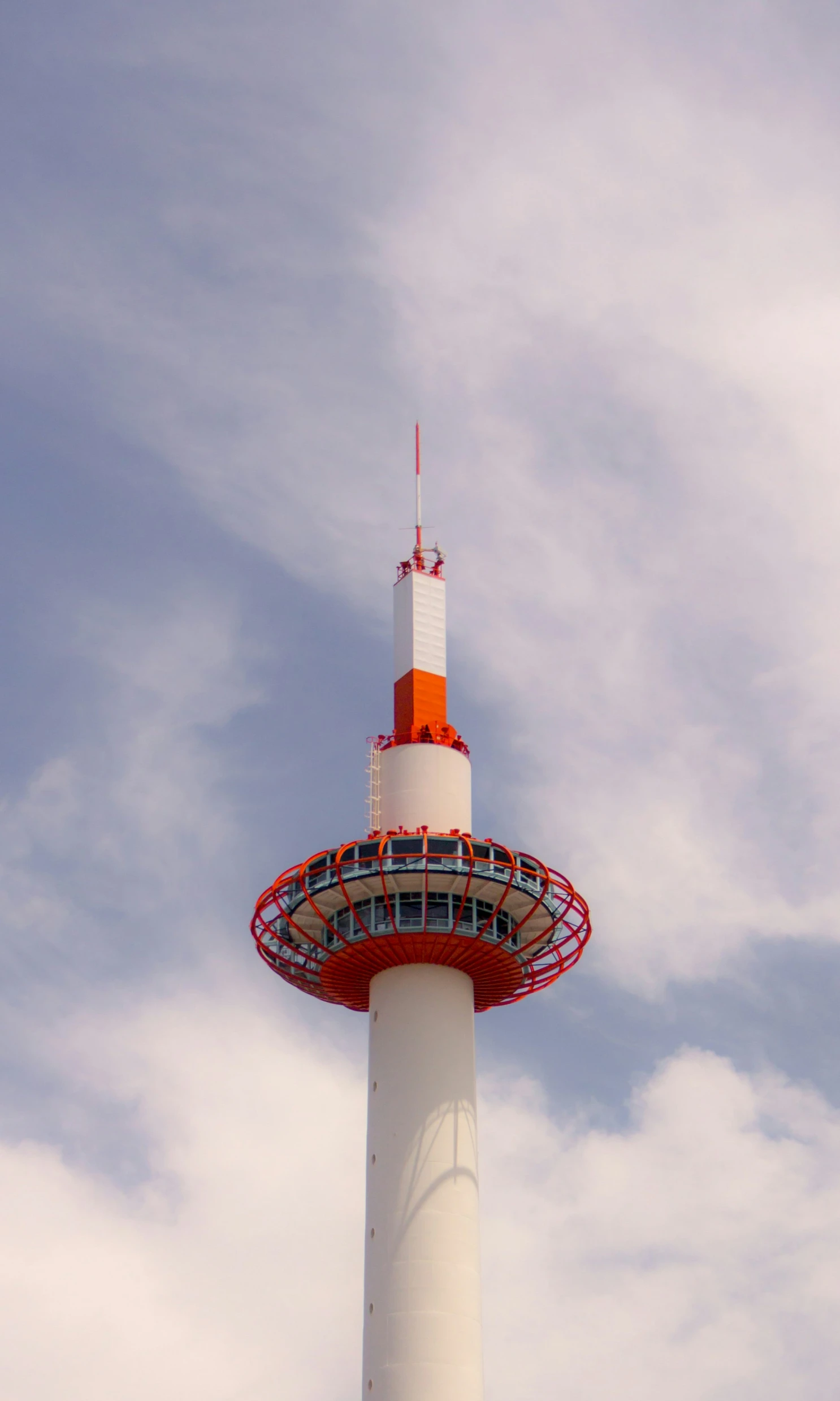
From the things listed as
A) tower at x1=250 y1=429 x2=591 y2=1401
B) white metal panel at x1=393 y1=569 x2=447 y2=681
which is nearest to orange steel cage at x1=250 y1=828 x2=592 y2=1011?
tower at x1=250 y1=429 x2=591 y2=1401

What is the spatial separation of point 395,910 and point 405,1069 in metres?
7.92

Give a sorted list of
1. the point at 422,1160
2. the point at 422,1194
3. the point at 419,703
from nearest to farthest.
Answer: the point at 422,1194
the point at 422,1160
the point at 419,703

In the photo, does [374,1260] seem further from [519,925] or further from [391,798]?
[391,798]

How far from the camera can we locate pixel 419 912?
251ft

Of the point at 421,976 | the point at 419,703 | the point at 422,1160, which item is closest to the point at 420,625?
the point at 419,703

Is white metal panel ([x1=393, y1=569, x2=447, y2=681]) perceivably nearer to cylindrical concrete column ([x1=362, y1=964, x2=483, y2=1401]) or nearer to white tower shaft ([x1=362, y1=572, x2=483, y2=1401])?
white tower shaft ([x1=362, y1=572, x2=483, y2=1401])

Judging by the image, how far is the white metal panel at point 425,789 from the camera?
80500 mm

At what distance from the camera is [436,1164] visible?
238ft

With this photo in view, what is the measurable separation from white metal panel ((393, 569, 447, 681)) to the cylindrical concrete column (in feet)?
60.5

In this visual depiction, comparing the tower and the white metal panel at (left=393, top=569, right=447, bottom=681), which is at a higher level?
the white metal panel at (left=393, top=569, right=447, bottom=681)

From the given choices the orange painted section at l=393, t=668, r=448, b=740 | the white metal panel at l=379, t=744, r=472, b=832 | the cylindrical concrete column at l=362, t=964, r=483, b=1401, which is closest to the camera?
the cylindrical concrete column at l=362, t=964, r=483, b=1401

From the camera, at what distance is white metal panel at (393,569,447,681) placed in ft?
285

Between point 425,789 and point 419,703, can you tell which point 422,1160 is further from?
point 419,703

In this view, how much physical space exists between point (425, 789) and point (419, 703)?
237 inches
